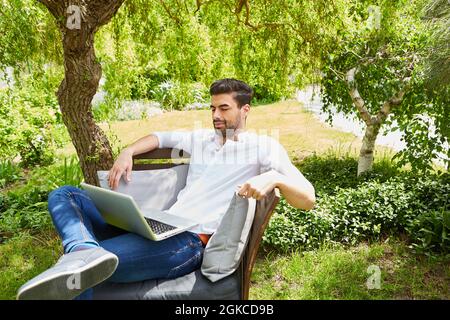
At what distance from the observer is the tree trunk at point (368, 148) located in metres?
4.96

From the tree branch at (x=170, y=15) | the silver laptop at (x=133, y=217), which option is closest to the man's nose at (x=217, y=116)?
the silver laptop at (x=133, y=217)

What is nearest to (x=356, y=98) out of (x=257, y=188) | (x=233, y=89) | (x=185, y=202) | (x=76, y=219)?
(x=233, y=89)

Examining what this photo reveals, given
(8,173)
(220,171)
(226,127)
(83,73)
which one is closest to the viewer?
(220,171)

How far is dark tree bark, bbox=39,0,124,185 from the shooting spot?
3.20 m

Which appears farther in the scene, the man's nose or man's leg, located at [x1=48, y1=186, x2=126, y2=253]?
the man's nose

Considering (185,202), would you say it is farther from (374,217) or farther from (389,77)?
(389,77)

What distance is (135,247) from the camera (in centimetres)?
205

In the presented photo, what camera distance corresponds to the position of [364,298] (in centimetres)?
290

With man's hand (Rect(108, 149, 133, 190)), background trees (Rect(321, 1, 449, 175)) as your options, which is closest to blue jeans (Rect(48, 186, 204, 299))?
man's hand (Rect(108, 149, 133, 190))

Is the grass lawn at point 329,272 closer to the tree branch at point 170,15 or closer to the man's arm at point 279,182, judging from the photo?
the man's arm at point 279,182

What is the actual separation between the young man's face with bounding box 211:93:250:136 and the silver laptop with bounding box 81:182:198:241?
581 millimetres

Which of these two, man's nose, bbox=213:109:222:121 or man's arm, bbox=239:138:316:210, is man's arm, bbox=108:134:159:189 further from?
man's arm, bbox=239:138:316:210

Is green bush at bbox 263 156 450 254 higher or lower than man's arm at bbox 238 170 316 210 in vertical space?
lower

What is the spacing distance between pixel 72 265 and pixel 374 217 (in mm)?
2703
